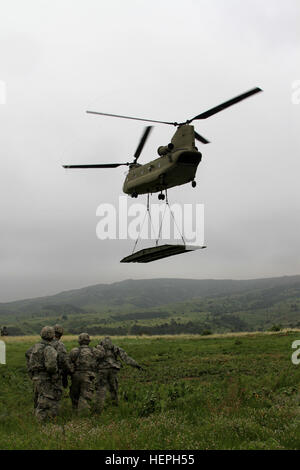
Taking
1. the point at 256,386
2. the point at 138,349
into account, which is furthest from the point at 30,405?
the point at 138,349

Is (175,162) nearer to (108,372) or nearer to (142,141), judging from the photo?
(142,141)

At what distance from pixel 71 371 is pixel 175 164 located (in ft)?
27.5

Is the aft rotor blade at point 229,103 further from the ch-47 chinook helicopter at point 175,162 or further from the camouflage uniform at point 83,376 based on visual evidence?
the camouflage uniform at point 83,376

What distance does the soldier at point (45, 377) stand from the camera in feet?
41.3

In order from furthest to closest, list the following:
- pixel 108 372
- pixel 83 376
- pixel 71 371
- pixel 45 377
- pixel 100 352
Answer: pixel 108 372, pixel 100 352, pixel 83 376, pixel 71 371, pixel 45 377

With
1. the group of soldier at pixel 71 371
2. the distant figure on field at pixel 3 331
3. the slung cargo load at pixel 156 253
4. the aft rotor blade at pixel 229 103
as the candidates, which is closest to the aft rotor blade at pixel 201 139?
the aft rotor blade at pixel 229 103

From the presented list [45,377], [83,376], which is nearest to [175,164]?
[83,376]

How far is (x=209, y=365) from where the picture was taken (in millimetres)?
28516

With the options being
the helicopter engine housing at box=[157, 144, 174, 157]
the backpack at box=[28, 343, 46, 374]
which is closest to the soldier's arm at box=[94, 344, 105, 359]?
the backpack at box=[28, 343, 46, 374]

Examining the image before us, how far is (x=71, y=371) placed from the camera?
13.5 m

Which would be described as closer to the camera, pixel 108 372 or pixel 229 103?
pixel 229 103
